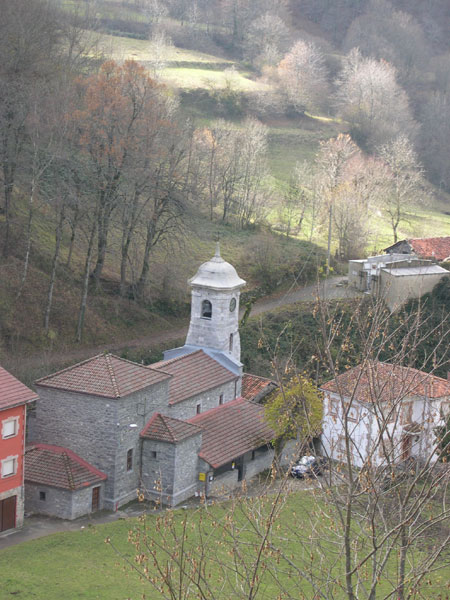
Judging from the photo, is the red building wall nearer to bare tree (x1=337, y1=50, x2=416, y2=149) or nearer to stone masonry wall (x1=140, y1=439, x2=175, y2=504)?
stone masonry wall (x1=140, y1=439, x2=175, y2=504)

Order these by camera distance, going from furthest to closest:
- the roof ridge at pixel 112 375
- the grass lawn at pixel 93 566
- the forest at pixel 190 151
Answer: the forest at pixel 190 151, the roof ridge at pixel 112 375, the grass lawn at pixel 93 566

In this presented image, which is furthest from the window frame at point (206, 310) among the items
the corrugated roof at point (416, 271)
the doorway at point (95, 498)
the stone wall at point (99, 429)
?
the corrugated roof at point (416, 271)

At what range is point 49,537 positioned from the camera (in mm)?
30406

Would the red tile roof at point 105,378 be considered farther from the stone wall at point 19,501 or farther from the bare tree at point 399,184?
the bare tree at point 399,184

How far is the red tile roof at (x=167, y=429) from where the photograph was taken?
35125 millimetres

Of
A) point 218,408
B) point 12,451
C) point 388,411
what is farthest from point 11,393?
point 388,411

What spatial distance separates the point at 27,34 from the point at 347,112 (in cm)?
5455

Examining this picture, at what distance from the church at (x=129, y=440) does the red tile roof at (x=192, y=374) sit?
54 mm

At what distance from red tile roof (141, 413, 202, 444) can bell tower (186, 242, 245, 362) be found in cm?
640

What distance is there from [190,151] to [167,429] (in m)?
25.6

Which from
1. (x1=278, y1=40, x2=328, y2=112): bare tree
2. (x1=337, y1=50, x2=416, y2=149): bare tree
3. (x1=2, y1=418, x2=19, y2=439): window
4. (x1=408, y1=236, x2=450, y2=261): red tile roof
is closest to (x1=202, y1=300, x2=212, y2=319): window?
(x1=2, y1=418, x2=19, y2=439): window

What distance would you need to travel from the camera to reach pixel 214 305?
41625 millimetres

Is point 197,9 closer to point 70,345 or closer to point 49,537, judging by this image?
point 70,345

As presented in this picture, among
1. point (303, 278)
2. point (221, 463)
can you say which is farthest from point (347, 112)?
point (221, 463)
